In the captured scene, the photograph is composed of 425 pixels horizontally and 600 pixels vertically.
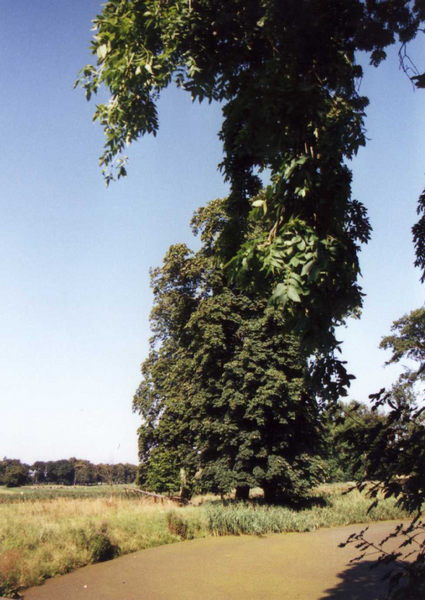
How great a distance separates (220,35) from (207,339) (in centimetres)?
1406

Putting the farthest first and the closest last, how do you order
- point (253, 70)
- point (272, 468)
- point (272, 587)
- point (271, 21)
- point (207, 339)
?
point (207, 339), point (272, 468), point (272, 587), point (253, 70), point (271, 21)

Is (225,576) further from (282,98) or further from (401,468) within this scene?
(282,98)

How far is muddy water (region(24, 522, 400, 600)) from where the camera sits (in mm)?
6741

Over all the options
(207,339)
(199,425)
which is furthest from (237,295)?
(199,425)

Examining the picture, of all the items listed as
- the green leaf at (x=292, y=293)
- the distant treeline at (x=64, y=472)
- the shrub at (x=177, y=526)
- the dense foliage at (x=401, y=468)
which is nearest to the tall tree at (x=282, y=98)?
the green leaf at (x=292, y=293)

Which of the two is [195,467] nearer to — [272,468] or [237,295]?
[272,468]

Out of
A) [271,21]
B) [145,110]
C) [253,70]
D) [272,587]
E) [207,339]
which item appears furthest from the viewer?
[207,339]

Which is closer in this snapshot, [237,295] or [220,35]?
[220,35]

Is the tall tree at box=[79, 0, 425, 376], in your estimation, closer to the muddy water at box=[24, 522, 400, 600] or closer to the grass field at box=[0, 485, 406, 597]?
the muddy water at box=[24, 522, 400, 600]

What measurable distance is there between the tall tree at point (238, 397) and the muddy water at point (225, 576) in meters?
4.95

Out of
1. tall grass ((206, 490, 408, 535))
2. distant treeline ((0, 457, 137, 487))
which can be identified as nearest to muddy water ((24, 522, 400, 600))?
tall grass ((206, 490, 408, 535))

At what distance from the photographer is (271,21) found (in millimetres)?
3279

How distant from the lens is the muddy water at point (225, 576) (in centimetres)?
674

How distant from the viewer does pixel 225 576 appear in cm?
789
